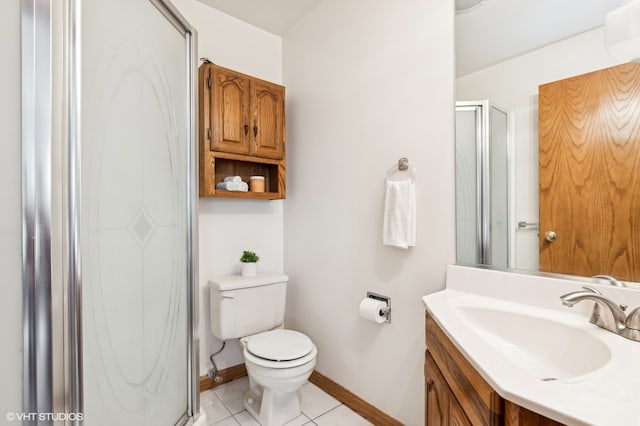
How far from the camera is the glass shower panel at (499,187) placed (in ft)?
4.00

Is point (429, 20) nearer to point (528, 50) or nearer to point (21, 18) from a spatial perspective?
point (528, 50)

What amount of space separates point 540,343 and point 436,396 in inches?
13.7

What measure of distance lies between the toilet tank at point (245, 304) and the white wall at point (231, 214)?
0.16 metres

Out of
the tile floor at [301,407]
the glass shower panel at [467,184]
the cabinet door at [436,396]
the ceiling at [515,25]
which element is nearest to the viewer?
the cabinet door at [436,396]

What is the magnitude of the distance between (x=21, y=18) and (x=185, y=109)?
2.11 feet

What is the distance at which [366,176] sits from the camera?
173 cm

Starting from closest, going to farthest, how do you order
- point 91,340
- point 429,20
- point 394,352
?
point 91,340 → point 429,20 → point 394,352

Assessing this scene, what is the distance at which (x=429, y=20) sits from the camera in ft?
4.67

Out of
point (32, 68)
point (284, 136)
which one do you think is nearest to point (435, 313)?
point (32, 68)

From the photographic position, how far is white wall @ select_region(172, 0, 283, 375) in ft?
6.63

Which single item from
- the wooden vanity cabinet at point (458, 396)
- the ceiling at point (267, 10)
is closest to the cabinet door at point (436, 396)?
the wooden vanity cabinet at point (458, 396)

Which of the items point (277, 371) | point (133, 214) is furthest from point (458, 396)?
point (133, 214)

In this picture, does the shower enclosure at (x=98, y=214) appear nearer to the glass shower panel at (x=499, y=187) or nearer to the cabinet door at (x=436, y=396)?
the cabinet door at (x=436, y=396)

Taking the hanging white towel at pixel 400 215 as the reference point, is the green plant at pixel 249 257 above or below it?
below
